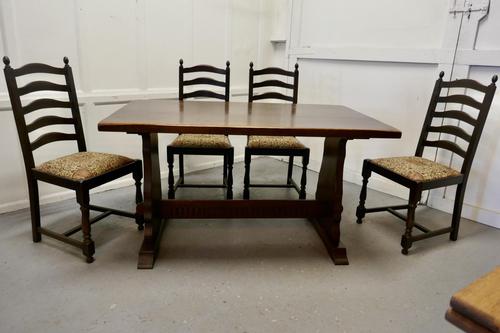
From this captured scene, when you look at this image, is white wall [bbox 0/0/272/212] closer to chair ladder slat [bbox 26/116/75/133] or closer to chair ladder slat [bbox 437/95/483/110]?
chair ladder slat [bbox 26/116/75/133]

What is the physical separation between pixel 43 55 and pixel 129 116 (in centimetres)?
111

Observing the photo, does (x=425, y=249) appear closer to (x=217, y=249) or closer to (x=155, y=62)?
(x=217, y=249)

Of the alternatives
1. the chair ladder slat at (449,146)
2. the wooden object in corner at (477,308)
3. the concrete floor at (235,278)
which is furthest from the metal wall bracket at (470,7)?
the wooden object in corner at (477,308)

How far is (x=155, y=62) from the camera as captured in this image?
10.1 feet

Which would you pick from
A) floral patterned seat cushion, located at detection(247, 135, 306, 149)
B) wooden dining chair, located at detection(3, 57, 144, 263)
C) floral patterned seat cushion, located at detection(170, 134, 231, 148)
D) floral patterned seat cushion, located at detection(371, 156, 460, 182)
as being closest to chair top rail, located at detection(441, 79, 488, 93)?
floral patterned seat cushion, located at detection(371, 156, 460, 182)

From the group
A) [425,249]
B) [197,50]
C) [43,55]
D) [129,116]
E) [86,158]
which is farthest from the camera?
[197,50]

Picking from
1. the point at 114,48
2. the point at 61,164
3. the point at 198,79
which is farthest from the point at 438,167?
the point at 114,48

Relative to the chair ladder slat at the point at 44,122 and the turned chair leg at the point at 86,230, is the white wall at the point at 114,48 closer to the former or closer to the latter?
the chair ladder slat at the point at 44,122

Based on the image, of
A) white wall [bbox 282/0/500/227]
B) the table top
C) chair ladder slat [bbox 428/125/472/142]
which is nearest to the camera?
the table top

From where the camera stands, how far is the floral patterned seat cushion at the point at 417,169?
210 centimetres

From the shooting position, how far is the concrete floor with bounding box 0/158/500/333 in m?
1.56

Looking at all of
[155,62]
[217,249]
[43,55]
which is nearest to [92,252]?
[217,249]

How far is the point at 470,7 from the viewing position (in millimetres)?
2490

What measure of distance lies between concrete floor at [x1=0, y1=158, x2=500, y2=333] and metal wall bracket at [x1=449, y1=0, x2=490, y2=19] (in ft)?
4.97
